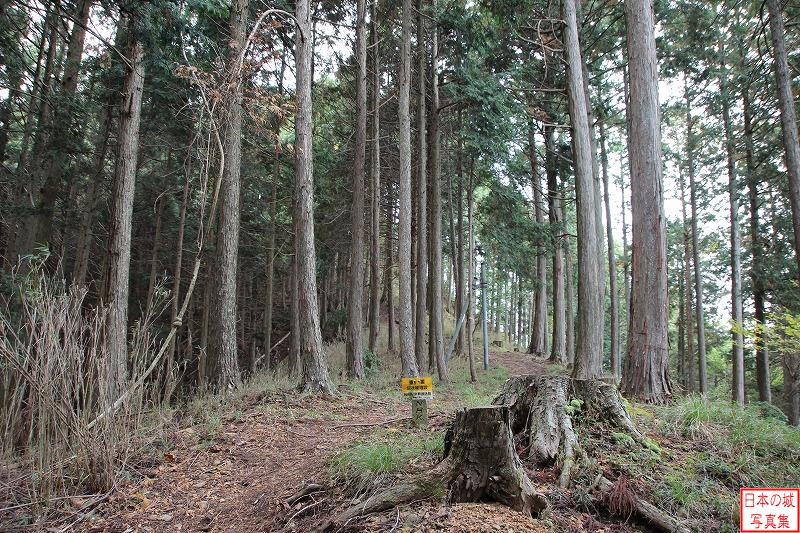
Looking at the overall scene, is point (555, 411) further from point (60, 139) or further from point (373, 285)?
point (60, 139)

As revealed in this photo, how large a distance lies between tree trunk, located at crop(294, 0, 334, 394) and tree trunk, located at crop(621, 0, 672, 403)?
197 inches

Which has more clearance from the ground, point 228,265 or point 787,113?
point 787,113

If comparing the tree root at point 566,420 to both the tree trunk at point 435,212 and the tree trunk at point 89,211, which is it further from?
the tree trunk at point 89,211

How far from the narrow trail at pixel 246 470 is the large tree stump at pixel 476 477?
28.1 inches

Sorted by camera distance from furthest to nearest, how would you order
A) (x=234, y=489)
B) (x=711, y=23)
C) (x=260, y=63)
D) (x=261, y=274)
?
(x=261, y=274) < (x=711, y=23) < (x=260, y=63) < (x=234, y=489)

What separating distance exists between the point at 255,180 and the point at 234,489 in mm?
12136

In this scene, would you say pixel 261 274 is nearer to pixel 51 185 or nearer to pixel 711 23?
pixel 51 185

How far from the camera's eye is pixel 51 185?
10.1m

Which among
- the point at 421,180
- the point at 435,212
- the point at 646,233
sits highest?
the point at 421,180

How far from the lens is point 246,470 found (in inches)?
188

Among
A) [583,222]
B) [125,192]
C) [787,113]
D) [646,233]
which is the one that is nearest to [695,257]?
[787,113]

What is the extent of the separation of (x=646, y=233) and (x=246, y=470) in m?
5.95

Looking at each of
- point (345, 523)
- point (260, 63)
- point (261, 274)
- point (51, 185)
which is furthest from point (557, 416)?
point (261, 274)

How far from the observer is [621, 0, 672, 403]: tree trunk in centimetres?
560
